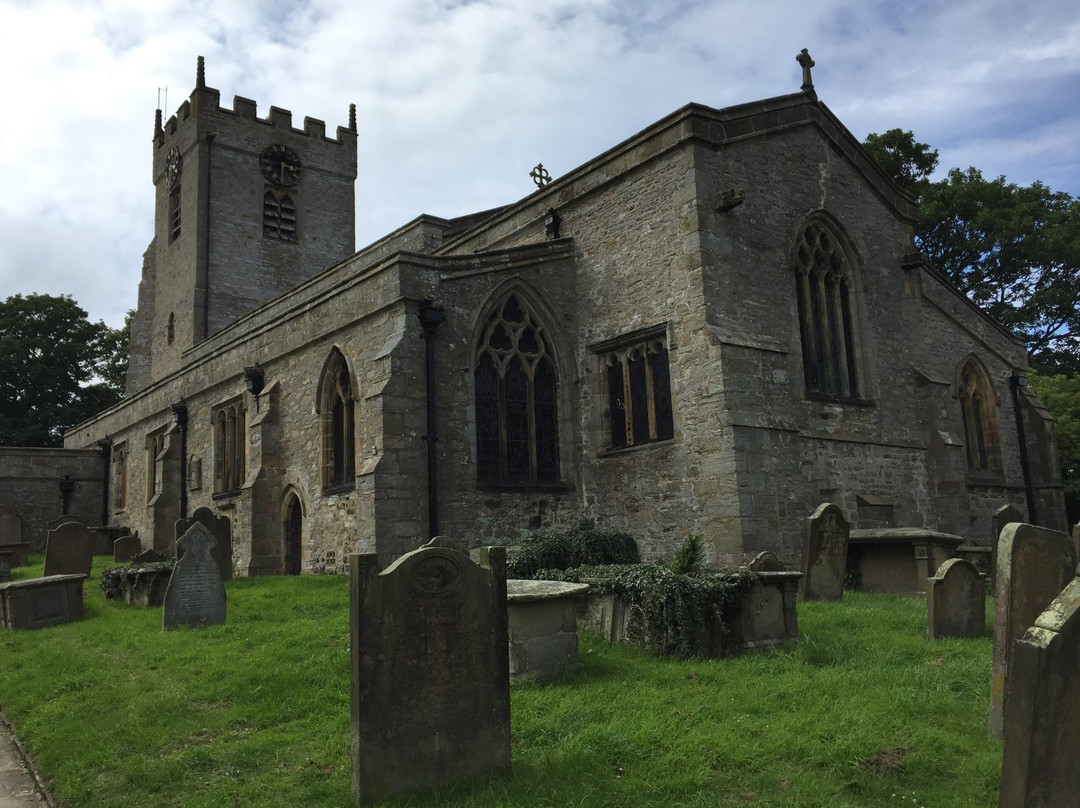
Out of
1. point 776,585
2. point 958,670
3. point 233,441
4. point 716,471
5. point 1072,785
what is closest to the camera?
point 1072,785

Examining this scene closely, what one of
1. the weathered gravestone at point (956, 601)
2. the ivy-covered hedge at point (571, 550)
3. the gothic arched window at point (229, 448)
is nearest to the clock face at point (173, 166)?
the gothic arched window at point (229, 448)

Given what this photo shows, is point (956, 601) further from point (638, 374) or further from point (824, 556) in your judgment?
point (638, 374)

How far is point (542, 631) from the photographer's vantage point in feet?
23.5

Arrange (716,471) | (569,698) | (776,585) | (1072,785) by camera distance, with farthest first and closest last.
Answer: (716,471) < (776,585) < (569,698) < (1072,785)

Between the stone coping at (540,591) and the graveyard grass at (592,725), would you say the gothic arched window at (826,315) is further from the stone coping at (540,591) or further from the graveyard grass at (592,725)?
the stone coping at (540,591)

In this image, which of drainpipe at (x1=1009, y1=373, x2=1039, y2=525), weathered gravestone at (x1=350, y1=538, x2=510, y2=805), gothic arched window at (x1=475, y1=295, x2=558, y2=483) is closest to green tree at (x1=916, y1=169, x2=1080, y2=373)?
drainpipe at (x1=1009, y1=373, x2=1039, y2=525)

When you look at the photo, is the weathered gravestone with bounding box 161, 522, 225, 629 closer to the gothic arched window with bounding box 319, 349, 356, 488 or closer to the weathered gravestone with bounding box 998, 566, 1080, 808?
the gothic arched window with bounding box 319, 349, 356, 488

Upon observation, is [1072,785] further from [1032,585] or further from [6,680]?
[6,680]

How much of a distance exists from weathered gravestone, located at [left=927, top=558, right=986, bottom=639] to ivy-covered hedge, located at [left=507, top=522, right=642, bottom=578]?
4.94 metres

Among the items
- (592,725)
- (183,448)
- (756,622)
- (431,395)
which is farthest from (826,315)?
(183,448)

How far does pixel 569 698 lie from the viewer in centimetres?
642

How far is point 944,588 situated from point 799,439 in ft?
20.8

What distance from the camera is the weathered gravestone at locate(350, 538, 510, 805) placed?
481 cm

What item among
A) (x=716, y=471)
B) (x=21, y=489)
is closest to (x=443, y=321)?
(x=716, y=471)
